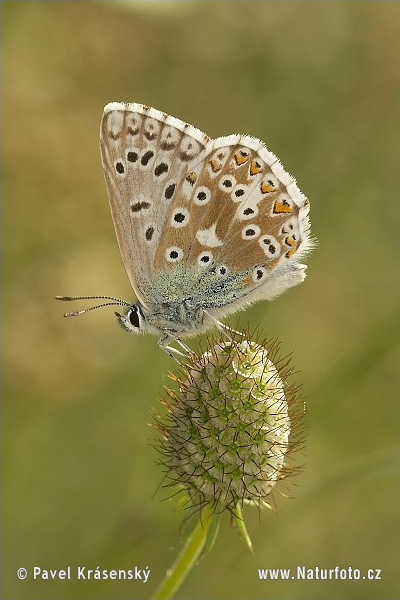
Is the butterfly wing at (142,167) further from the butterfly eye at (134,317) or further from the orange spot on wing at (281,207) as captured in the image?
the orange spot on wing at (281,207)

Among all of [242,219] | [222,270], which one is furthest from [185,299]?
[242,219]

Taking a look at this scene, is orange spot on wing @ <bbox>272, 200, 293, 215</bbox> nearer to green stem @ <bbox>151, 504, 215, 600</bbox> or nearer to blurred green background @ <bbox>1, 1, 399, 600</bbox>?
blurred green background @ <bbox>1, 1, 399, 600</bbox>

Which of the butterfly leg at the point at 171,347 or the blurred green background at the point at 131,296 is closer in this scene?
the butterfly leg at the point at 171,347

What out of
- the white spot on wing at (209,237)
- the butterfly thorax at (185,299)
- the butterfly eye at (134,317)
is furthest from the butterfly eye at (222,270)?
the butterfly eye at (134,317)

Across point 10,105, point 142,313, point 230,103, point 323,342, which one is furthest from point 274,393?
point 230,103

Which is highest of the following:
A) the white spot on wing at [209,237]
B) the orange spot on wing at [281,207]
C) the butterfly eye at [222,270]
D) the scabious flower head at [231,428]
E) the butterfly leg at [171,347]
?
the orange spot on wing at [281,207]

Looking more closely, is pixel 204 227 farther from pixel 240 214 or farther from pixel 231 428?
pixel 231 428
